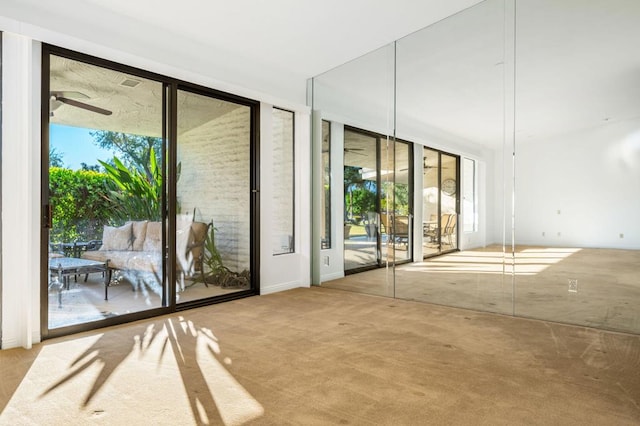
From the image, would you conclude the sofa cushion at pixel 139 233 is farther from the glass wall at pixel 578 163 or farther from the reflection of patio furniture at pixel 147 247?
the glass wall at pixel 578 163

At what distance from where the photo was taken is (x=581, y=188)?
11.8 ft

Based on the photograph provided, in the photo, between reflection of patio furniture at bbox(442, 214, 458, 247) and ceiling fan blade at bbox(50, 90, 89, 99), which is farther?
reflection of patio furniture at bbox(442, 214, 458, 247)

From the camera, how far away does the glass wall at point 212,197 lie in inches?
170

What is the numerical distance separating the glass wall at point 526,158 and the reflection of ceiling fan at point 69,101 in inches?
124

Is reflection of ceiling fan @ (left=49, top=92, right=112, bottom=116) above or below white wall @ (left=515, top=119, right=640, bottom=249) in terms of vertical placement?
above

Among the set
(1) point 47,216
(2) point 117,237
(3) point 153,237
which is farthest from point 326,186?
(1) point 47,216

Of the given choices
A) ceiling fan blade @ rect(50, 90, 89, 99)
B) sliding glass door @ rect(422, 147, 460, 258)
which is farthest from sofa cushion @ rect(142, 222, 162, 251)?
sliding glass door @ rect(422, 147, 460, 258)

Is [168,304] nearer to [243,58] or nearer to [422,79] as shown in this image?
[243,58]

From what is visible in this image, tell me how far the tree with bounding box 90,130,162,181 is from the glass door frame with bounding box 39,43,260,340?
133mm

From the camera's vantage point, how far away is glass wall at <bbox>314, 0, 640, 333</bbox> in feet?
11.1

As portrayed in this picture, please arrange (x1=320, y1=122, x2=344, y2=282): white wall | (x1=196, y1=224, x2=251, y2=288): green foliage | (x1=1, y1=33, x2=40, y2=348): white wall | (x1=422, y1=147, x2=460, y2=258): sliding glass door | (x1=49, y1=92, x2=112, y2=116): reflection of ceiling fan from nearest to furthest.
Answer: (x1=1, y1=33, x2=40, y2=348): white wall → (x1=49, y1=92, x2=112, y2=116): reflection of ceiling fan → (x1=422, y1=147, x2=460, y2=258): sliding glass door → (x1=196, y1=224, x2=251, y2=288): green foliage → (x1=320, y1=122, x2=344, y2=282): white wall

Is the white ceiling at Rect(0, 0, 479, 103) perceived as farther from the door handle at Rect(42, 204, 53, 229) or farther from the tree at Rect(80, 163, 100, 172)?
the door handle at Rect(42, 204, 53, 229)

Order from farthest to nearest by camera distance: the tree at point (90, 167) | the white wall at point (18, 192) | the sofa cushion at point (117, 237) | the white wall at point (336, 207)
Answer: the white wall at point (336, 207), the sofa cushion at point (117, 237), the tree at point (90, 167), the white wall at point (18, 192)

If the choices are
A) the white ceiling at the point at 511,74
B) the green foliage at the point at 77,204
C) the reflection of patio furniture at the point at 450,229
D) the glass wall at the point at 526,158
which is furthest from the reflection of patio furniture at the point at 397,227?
the green foliage at the point at 77,204
